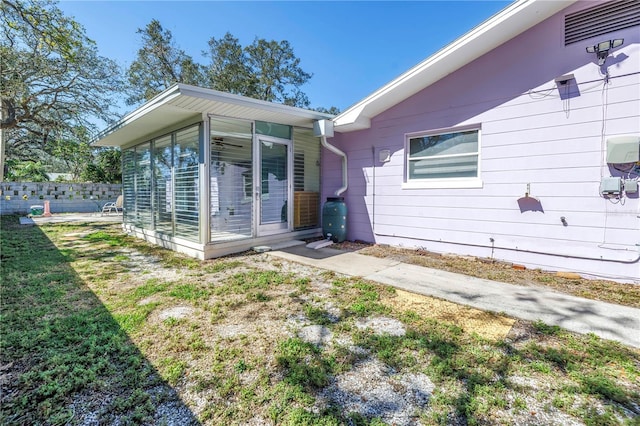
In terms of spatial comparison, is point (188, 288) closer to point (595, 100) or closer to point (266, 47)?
point (595, 100)

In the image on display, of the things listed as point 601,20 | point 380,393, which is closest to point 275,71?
point 601,20

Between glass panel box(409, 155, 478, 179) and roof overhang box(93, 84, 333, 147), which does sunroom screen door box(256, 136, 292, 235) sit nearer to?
roof overhang box(93, 84, 333, 147)

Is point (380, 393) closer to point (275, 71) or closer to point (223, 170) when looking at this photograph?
point (223, 170)

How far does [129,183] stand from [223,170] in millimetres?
4432

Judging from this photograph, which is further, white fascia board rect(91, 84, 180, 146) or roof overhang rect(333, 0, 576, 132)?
white fascia board rect(91, 84, 180, 146)

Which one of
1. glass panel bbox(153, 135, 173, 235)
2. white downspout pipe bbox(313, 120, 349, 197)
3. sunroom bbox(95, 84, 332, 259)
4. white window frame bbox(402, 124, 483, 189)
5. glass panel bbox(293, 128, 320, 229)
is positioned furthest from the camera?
glass panel bbox(293, 128, 320, 229)

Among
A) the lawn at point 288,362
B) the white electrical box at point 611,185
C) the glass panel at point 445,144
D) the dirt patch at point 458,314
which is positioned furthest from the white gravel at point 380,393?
the glass panel at point 445,144

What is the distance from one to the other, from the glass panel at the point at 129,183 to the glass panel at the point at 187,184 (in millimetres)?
2825

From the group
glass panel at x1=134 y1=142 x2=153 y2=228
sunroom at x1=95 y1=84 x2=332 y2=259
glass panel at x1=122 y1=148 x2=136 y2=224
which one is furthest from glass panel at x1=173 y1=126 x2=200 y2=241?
glass panel at x1=122 y1=148 x2=136 y2=224

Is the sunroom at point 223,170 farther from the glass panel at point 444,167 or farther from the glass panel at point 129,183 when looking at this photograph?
the glass panel at point 444,167

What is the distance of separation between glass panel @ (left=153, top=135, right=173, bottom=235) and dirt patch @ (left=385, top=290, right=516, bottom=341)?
5239 mm

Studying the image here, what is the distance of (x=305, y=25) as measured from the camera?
10.1m

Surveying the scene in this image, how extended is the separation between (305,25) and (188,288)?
9.63m

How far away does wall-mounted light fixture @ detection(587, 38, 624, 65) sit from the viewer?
385 cm
